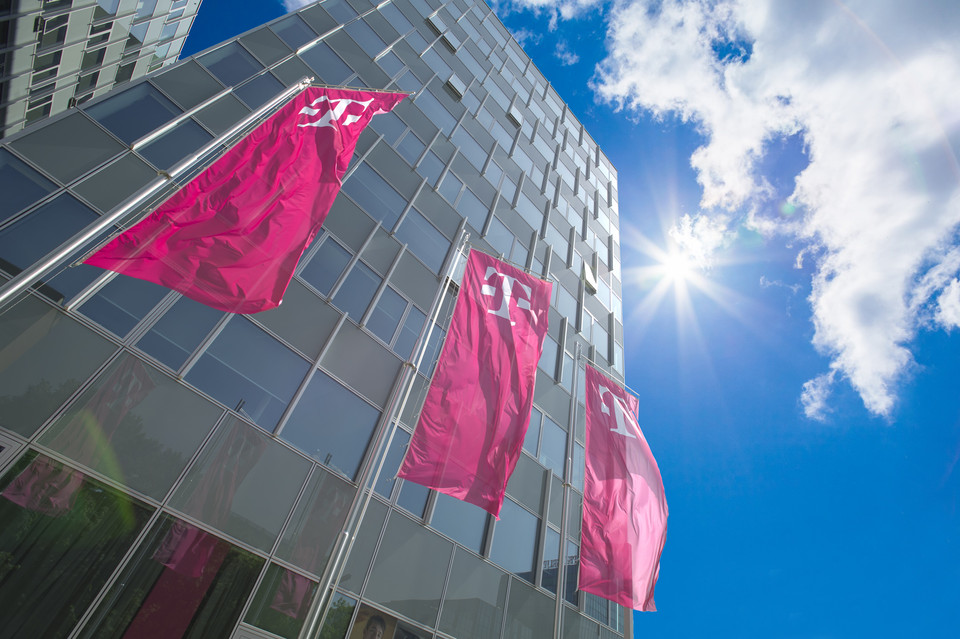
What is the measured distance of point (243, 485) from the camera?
388 inches

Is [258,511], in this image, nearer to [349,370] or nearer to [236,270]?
[349,370]

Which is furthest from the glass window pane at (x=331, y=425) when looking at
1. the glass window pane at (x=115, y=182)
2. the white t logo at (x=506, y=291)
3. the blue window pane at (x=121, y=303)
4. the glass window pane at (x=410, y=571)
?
the glass window pane at (x=115, y=182)

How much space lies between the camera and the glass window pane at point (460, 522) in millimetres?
13070

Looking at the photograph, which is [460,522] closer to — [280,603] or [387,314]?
[280,603]

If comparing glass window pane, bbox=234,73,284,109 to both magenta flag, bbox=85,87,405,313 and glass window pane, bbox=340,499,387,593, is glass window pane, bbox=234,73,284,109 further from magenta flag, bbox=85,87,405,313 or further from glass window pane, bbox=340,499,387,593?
glass window pane, bbox=340,499,387,593

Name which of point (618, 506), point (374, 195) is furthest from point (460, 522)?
point (374, 195)

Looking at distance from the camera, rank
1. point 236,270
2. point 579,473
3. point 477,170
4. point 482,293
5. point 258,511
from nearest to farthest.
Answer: point 236,270 → point 258,511 → point 482,293 → point 579,473 → point 477,170

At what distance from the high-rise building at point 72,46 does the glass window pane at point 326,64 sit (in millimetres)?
12281

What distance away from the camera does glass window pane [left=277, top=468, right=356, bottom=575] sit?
10125 millimetres

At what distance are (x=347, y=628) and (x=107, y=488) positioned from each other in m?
5.49

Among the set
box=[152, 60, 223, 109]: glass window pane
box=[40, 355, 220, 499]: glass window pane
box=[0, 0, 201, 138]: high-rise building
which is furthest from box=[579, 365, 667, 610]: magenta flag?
box=[0, 0, 201, 138]: high-rise building

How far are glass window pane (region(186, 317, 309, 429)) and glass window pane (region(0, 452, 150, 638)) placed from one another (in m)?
2.74

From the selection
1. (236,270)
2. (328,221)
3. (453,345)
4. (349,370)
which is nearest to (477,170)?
(328,221)

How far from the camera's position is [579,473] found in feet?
58.4
